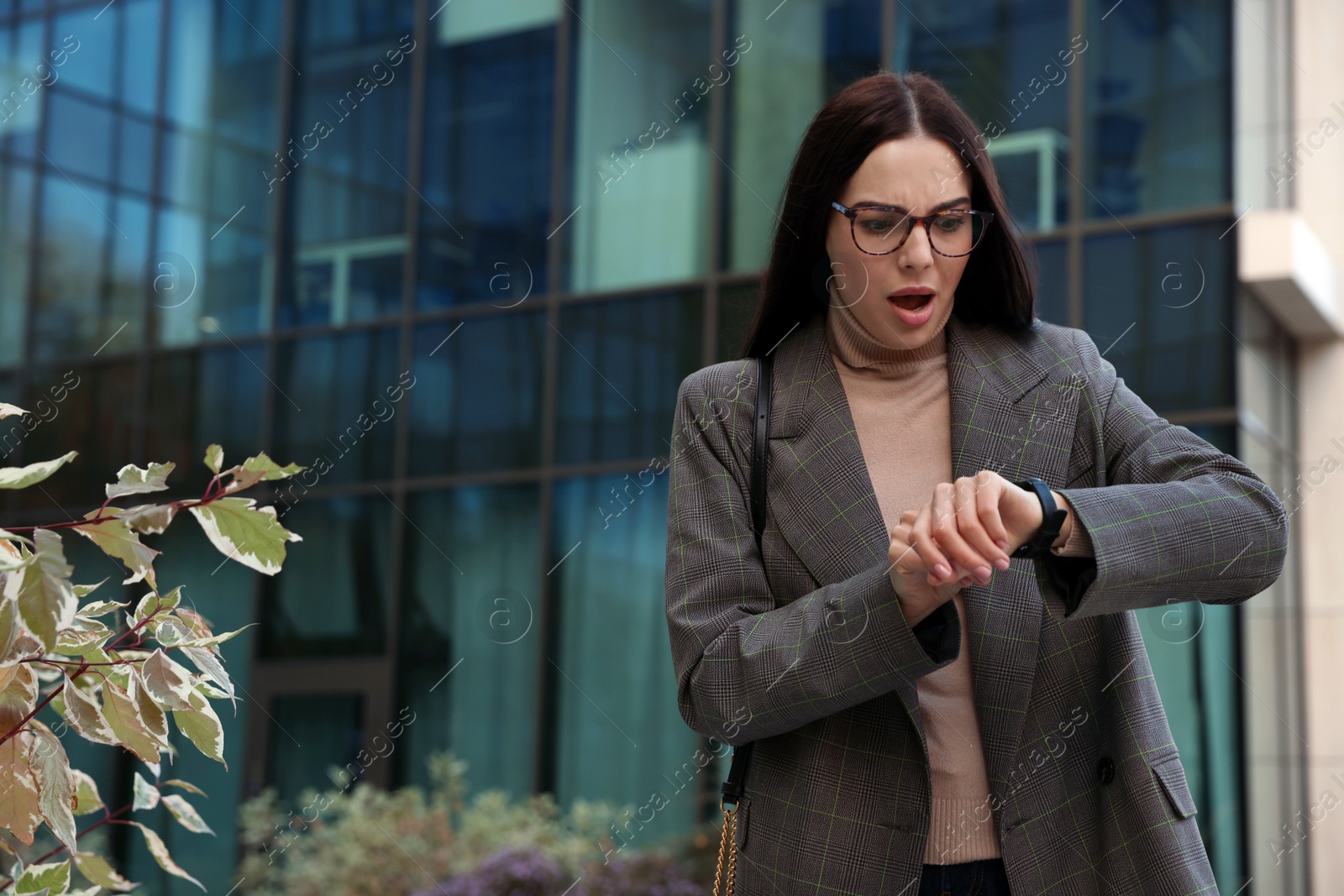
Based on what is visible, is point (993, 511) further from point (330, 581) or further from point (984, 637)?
point (330, 581)

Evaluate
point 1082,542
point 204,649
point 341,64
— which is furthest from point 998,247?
point 341,64

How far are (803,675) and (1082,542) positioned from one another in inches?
13.7

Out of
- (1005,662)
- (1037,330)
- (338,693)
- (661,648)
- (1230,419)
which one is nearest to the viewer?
(1005,662)

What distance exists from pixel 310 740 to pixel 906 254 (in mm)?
8894

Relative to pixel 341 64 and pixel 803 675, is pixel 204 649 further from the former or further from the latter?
pixel 341 64

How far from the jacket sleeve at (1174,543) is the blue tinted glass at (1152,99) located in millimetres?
6696

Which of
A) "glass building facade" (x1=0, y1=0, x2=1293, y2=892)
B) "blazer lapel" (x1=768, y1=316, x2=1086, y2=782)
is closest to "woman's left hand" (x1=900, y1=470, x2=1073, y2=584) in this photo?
"blazer lapel" (x1=768, y1=316, x2=1086, y2=782)

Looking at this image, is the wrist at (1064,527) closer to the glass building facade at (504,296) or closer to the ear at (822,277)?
the ear at (822,277)

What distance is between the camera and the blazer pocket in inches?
66.7

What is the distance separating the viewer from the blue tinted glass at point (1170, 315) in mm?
7688

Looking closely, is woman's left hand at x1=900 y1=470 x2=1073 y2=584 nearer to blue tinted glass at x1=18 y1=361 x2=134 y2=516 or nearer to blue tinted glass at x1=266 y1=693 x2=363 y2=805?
blue tinted glass at x1=266 y1=693 x2=363 y2=805

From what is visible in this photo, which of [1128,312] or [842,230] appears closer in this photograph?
[842,230]

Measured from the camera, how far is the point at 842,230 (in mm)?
1917

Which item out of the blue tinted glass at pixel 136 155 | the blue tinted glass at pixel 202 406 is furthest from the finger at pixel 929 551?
the blue tinted glass at pixel 136 155
